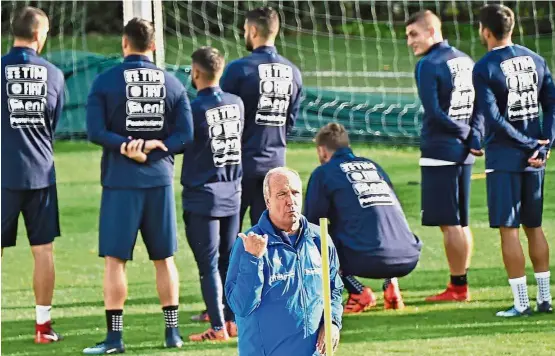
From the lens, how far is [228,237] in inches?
370

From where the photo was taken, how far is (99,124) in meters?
8.70

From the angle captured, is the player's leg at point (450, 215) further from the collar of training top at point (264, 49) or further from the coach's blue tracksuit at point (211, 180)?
the coach's blue tracksuit at point (211, 180)

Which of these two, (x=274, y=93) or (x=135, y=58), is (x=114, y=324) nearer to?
(x=135, y=58)

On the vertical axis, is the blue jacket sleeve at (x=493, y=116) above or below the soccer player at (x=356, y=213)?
above

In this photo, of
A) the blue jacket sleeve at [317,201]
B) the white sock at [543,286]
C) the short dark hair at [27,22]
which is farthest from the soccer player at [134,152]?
the white sock at [543,286]

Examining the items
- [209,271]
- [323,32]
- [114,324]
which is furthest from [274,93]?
[323,32]

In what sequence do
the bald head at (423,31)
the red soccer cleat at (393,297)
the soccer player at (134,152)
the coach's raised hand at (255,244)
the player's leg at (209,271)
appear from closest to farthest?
the coach's raised hand at (255,244) → the soccer player at (134,152) → the player's leg at (209,271) → the red soccer cleat at (393,297) → the bald head at (423,31)

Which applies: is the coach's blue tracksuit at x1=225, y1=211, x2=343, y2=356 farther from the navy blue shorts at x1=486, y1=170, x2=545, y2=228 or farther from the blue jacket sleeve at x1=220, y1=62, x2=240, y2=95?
the blue jacket sleeve at x1=220, y1=62, x2=240, y2=95

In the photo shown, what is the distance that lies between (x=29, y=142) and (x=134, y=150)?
3.39ft

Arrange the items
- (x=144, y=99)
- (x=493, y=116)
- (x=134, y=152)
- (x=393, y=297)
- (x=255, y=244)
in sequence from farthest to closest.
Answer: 1. (x=393, y=297)
2. (x=493, y=116)
3. (x=144, y=99)
4. (x=134, y=152)
5. (x=255, y=244)

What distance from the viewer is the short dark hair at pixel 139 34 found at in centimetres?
882

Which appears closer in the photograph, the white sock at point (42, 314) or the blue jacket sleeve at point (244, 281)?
the blue jacket sleeve at point (244, 281)

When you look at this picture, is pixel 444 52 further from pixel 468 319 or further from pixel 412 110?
pixel 412 110

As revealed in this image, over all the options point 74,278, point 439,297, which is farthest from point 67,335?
point 439,297
